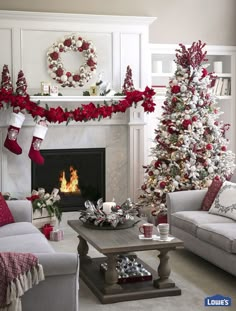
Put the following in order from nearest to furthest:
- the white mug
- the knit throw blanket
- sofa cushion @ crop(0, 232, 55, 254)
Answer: the knit throw blanket → sofa cushion @ crop(0, 232, 55, 254) → the white mug

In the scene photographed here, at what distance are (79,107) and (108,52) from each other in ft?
2.79

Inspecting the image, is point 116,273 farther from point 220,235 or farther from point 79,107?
point 79,107

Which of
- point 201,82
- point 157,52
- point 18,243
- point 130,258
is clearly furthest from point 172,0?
point 18,243

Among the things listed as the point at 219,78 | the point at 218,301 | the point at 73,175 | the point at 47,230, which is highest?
the point at 219,78

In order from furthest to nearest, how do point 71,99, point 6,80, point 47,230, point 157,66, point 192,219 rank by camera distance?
point 157,66 < point 71,99 < point 6,80 < point 47,230 < point 192,219

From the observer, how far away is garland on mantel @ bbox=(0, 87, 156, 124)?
6766 mm

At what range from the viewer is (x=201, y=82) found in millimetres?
6867

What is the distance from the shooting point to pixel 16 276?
11.4 feet

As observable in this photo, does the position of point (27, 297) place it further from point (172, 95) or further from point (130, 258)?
point (172, 95)

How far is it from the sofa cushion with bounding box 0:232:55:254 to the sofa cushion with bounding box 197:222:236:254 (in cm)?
146

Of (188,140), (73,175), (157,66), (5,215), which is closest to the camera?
(5,215)

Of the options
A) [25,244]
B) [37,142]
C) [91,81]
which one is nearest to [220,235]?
[25,244]

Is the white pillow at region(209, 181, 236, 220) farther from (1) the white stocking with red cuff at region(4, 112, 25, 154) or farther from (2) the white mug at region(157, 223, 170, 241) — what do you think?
(1) the white stocking with red cuff at region(4, 112, 25, 154)

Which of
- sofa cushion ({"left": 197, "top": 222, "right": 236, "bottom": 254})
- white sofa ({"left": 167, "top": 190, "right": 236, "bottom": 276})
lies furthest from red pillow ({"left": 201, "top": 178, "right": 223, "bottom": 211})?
sofa cushion ({"left": 197, "top": 222, "right": 236, "bottom": 254})
